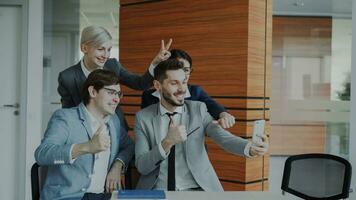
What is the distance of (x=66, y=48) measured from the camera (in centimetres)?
417

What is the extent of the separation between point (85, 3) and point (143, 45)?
834mm

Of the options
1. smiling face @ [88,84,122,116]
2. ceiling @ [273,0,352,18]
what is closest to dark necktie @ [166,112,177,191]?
smiling face @ [88,84,122,116]

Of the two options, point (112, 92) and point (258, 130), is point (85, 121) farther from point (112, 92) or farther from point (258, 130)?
point (258, 130)

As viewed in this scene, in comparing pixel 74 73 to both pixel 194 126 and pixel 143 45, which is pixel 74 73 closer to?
pixel 143 45

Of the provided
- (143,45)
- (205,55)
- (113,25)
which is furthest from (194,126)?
(113,25)

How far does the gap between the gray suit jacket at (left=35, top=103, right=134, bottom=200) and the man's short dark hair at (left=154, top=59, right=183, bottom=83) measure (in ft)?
1.72

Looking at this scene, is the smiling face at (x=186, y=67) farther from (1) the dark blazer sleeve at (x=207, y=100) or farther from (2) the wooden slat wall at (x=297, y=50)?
(2) the wooden slat wall at (x=297, y=50)

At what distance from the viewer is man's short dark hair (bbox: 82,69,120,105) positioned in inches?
125

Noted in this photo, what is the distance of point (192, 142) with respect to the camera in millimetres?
3252

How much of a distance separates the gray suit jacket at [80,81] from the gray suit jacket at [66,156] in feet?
0.93

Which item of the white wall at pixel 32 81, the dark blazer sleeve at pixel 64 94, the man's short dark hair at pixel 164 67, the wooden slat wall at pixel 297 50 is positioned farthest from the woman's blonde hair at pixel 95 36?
the wooden slat wall at pixel 297 50

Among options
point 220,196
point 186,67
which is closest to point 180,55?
point 186,67

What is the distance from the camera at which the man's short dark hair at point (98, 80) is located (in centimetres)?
317

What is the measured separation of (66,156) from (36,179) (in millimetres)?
223
